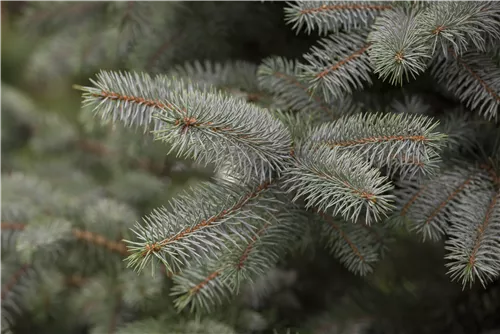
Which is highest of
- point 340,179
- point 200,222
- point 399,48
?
point 399,48

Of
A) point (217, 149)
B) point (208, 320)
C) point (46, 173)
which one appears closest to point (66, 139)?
point (46, 173)

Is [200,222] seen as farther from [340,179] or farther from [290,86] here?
[290,86]

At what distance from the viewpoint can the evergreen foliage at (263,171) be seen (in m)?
0.54

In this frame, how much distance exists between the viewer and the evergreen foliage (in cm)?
54

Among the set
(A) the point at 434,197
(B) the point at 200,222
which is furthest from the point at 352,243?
(B) the point at 200,222

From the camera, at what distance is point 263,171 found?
58cm

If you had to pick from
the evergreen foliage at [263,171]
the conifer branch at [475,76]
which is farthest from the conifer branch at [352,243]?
the conifer branch at [475,76]

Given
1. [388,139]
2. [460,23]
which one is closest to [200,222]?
[388,139]

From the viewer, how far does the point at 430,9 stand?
0.58 meters

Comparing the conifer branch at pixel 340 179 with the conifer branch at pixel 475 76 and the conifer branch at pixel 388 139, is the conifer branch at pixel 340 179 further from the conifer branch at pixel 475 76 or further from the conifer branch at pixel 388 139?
the conifer branch at pixel 475 76

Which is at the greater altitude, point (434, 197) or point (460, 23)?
point (460, 23)

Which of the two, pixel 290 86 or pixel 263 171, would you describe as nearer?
pixel 263 171

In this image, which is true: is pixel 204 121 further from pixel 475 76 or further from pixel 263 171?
pixel 475 76

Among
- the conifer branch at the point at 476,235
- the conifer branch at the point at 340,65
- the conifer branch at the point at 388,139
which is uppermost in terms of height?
the conifer branch at the point at 340,65
